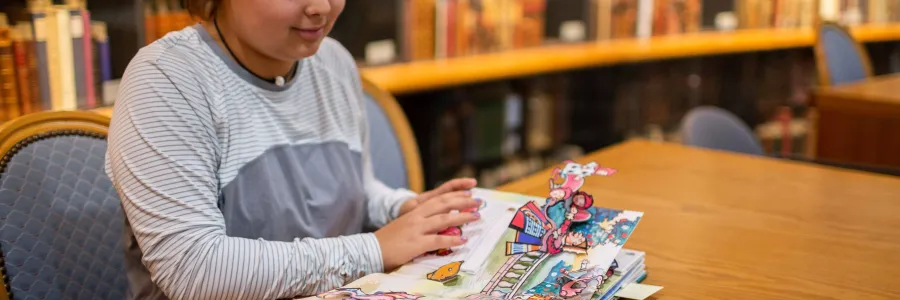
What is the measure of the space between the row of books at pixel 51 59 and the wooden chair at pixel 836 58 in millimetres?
2341

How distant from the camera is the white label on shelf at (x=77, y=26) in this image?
240 cm

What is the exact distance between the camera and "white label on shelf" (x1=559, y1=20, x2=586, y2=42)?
Result: 4340 millimetres

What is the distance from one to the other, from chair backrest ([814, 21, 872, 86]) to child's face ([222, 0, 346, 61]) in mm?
2591

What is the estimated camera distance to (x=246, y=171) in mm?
1309

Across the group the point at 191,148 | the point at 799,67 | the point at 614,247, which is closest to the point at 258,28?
the point at 191,148

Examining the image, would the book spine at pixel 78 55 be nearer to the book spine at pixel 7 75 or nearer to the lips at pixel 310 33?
the book spine at pixel 7 75

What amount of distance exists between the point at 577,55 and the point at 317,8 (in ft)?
9.09

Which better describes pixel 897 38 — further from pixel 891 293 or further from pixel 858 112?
pixel 891 293

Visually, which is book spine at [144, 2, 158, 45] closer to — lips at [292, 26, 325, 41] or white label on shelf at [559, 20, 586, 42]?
lips at [292, 26, 325, 41]

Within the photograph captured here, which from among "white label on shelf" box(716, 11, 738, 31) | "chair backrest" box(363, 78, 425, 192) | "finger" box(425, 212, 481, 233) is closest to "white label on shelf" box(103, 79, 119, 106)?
"chair backrest" box(363, 78, 425, 192)

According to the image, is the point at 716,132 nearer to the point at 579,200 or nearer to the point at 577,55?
the point at 579,200

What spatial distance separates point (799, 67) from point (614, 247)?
4.60 meters

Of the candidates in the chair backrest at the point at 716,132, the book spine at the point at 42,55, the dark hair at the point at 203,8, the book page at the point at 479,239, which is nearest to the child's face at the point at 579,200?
the book page at the point at 479,239

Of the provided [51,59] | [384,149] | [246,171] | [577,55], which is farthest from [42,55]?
[577,55]
